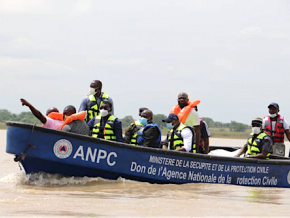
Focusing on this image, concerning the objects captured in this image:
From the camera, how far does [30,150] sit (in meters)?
Result: 9.10

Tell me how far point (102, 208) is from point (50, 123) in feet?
8.53

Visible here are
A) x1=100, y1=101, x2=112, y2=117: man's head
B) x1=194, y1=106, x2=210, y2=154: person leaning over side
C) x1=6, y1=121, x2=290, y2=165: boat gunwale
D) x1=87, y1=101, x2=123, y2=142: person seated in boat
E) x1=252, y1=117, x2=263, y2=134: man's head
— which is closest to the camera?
x1=6, y1=121, x2=290, y2=165: boat gunwale

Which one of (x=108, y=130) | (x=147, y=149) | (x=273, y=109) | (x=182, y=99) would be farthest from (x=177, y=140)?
(x=273, y=109)

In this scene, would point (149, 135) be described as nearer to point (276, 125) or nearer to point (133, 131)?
point (133, 131)

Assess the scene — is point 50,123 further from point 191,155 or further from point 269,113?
point 269,113

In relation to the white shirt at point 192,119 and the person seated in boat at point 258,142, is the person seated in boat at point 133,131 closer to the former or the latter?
the white shirt at point 192,119

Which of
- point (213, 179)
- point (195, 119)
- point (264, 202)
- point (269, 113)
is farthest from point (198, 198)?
point (269, 113)

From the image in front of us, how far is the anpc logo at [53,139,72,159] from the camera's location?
9.12 meters

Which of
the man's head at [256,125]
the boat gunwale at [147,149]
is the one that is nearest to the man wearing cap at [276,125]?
the boat gunwale at [147,149]

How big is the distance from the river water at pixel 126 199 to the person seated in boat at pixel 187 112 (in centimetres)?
118

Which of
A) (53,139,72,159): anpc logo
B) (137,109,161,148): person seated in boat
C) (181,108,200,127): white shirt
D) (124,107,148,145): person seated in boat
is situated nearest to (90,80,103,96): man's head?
(124,107,148,145): person seated in boat

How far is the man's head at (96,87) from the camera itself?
35.1ft

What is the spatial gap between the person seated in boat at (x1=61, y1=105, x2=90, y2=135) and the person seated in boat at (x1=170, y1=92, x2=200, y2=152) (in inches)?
74.1

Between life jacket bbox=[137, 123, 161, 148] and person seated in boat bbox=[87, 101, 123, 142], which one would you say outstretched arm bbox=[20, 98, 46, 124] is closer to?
person seated in boat bbox=[87, 101, 123, 142]
